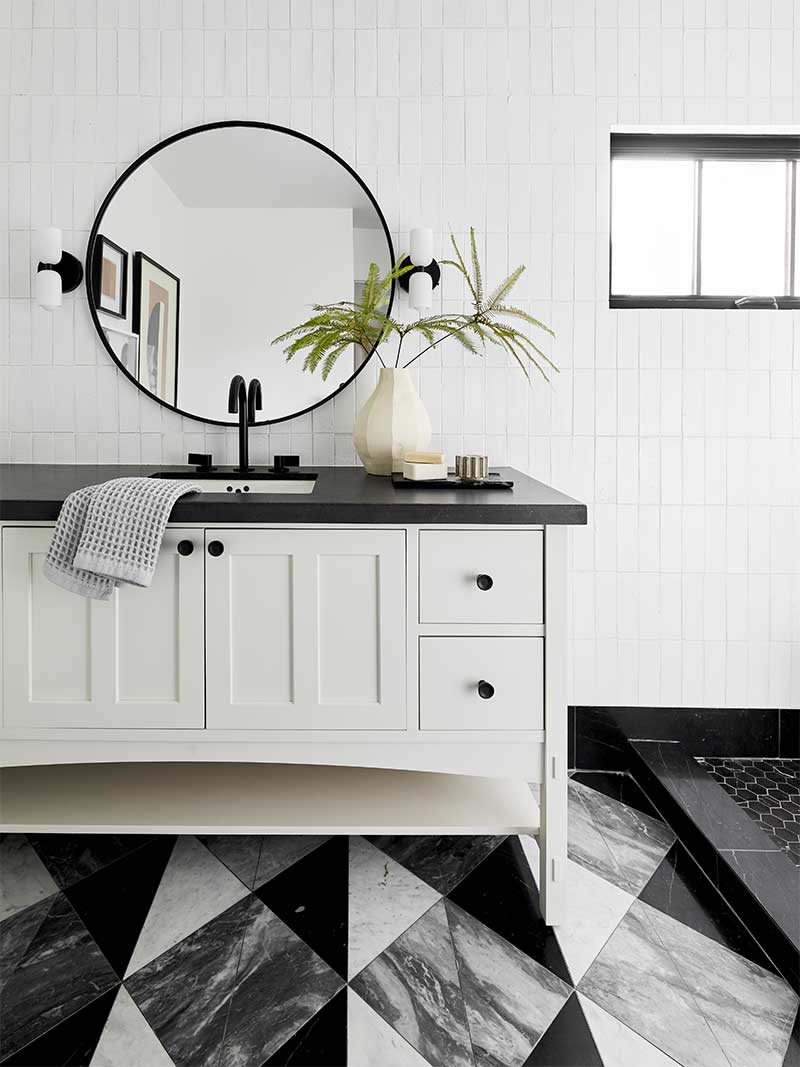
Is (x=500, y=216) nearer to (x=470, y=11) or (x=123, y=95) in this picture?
(x=470, y=11)

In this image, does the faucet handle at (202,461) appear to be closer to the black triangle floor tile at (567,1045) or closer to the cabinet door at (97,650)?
the cabinet door at (97,650)

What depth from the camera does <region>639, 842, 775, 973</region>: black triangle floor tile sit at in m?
1.52

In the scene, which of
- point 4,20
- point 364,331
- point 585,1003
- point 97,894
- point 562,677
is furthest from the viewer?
point 4,20

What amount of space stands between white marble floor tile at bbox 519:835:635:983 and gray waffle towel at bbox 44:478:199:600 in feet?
3.62

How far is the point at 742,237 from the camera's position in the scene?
7.78 feet

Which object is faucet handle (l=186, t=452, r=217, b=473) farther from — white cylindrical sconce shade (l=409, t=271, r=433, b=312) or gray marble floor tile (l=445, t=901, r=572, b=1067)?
gray marble floor tile (l=445, t=901, r=572, b=1067)

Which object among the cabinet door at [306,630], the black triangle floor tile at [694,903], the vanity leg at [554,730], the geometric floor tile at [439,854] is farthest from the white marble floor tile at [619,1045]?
the cabinet door at [306,630]

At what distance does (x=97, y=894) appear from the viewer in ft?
5.47

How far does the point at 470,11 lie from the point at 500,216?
23.3 inches

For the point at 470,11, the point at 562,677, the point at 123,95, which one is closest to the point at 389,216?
the point at 470,11

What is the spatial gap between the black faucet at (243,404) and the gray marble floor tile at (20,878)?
107cm

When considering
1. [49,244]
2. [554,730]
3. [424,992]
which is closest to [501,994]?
Result: [424,992]

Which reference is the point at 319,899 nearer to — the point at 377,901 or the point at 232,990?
the point at 377,901

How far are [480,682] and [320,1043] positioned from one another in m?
0.68
